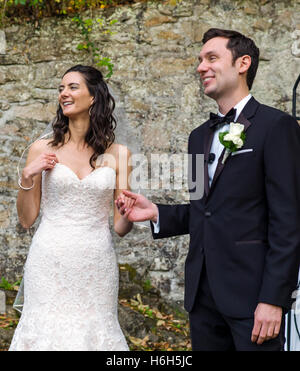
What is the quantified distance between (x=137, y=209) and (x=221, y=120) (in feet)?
2.45

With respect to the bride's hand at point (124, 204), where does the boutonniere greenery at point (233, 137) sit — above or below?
above

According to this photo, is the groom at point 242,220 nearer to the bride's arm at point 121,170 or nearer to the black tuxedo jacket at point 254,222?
the black tuxedo jacket at point 254,222

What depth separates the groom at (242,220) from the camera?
244 centimetres

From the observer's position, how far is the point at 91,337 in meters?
3.27

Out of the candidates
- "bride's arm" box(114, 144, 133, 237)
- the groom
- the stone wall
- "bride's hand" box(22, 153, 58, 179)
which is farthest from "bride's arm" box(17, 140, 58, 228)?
the stone wall

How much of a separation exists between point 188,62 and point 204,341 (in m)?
3.65

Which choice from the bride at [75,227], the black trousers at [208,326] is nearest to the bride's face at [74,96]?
the bride at [75,227]

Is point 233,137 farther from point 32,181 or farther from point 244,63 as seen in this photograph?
point 32,181

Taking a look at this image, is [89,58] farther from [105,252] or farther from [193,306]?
[193,306]

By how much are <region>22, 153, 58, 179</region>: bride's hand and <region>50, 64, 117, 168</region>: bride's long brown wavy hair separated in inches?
11.0

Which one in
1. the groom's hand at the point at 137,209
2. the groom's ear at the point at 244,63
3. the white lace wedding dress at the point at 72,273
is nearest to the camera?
the groom's ear at the point at 244,63

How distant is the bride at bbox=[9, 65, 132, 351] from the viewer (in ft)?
10.8

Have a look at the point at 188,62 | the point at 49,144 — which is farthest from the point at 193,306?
the point at 188,62

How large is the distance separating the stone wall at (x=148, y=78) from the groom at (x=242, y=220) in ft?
8.66
